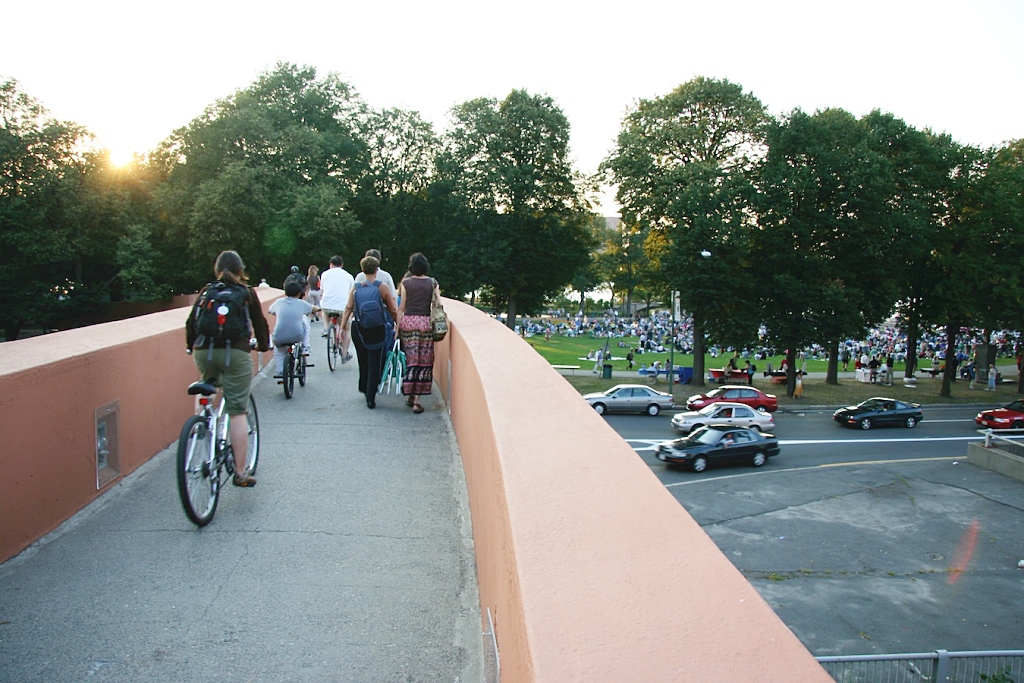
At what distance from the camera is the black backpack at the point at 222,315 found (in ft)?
16.3

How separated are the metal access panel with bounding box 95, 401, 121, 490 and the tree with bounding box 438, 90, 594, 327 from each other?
3890 cm

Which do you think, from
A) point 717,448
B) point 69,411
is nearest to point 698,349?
point 717,448

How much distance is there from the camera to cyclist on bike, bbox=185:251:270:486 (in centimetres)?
508

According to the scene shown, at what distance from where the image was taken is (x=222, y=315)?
16.3 ft

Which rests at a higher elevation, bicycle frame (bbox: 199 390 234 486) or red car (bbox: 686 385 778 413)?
bicycle frame (bbox: 199 390 234 486)

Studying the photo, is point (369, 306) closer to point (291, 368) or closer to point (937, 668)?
point (291, 368)

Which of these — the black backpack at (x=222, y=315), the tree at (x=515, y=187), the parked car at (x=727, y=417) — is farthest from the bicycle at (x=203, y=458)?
the tree at (x=515, y=187)

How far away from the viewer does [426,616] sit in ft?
12.4

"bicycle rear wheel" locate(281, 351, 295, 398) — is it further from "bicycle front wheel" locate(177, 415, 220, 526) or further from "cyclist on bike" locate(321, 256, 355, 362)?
"bicycle front wheel" locate(177, 415, 220, 526)

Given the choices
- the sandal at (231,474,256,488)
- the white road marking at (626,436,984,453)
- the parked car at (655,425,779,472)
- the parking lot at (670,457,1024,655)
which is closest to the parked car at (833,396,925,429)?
the white road marking at (626,436,984,453)

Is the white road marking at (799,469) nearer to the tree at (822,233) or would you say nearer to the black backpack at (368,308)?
the tree at (822,233)

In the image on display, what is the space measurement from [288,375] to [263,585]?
538cm

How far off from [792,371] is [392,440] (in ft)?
124

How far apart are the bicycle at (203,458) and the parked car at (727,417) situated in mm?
26979
